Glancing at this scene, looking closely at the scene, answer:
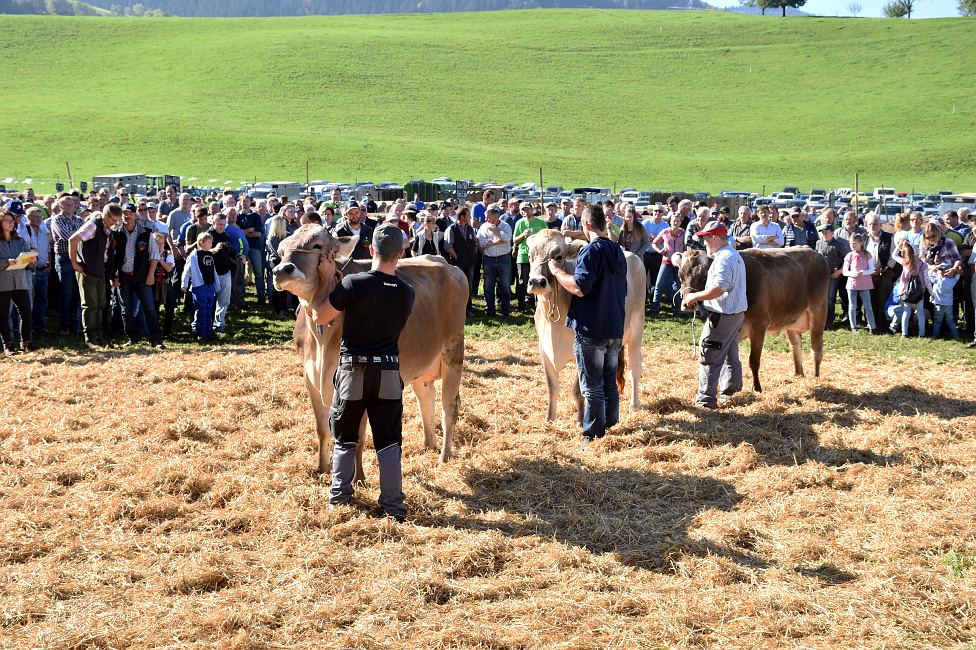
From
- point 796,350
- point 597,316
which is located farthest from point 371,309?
point 796,350

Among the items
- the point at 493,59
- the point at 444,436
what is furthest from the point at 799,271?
the point at 493,59

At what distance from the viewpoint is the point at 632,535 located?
5.96 meters

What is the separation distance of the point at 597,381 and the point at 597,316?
0.64 meters

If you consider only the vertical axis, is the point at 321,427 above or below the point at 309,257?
below

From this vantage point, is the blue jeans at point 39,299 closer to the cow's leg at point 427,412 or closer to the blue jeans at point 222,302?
the blue jeans at point 222,302

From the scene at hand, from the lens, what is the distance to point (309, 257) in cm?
626

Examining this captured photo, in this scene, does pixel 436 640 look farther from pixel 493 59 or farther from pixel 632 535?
pixel 493 59

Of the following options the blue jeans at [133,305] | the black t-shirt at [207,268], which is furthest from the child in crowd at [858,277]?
the blue jeans at [133,305]

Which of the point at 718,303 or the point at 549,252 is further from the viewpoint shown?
the point at 718,303

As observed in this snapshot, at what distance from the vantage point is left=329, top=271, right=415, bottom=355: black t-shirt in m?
5.80

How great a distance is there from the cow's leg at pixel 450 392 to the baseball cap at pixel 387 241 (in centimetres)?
203

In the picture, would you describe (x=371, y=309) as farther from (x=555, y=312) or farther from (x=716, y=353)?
(x=716, y=353)

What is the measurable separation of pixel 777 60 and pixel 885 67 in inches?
482

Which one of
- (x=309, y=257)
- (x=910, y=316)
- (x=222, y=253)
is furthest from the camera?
(x=910, y=316)
